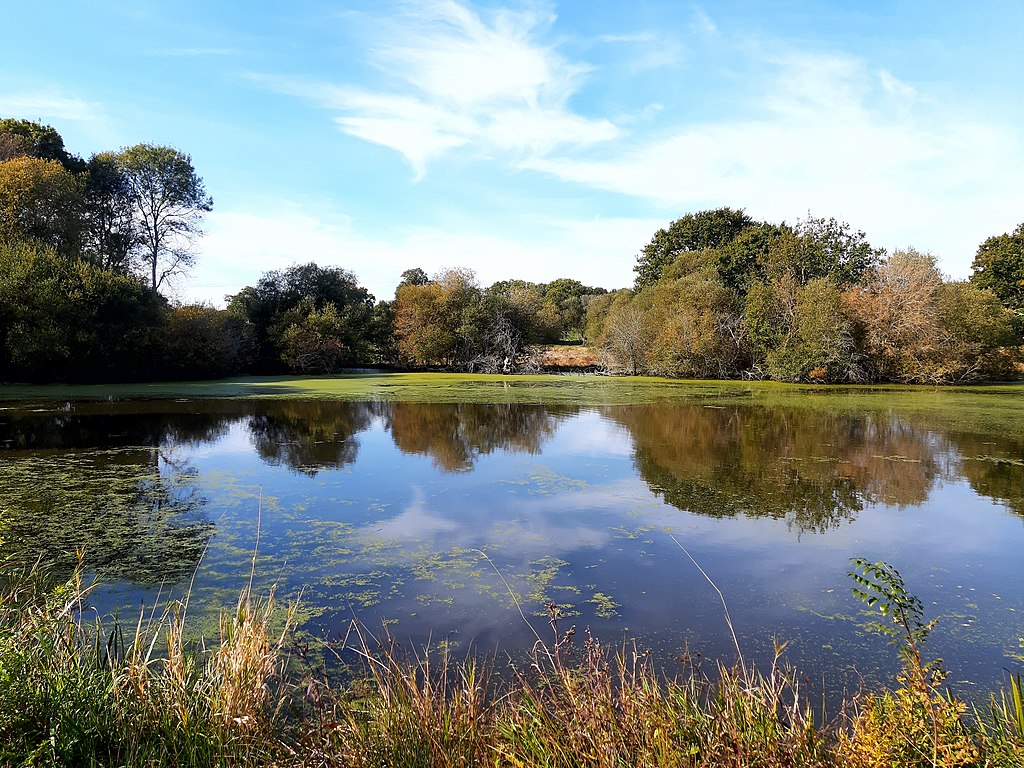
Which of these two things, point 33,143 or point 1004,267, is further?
point 1004,267

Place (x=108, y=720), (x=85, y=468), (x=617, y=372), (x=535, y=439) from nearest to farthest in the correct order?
1. (x=108, y=720)
2. (x=85, y=468)
3. (x=535, y=439)
4. (x=617, y=372)

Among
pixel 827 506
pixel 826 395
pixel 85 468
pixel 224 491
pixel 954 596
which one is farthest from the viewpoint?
pixel 826 395

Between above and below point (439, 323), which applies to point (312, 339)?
below

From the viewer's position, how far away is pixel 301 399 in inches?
804

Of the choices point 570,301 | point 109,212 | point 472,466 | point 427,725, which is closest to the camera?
point 427,725

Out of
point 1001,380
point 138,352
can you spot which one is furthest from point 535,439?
point 1001,380

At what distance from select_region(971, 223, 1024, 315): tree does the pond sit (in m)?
29.4

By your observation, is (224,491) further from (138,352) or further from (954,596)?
(138,352)

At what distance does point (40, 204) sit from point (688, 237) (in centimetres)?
3412

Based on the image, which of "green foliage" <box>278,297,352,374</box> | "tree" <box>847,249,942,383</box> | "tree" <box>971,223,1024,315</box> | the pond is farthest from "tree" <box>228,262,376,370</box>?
"tree" <box>971,223,1024,315</box>

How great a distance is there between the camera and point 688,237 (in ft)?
140

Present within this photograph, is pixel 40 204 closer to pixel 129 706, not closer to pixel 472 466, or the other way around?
pixel 472 466

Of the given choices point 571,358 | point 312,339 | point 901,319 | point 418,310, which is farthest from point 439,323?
point 901,319

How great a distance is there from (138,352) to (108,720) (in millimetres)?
25716
